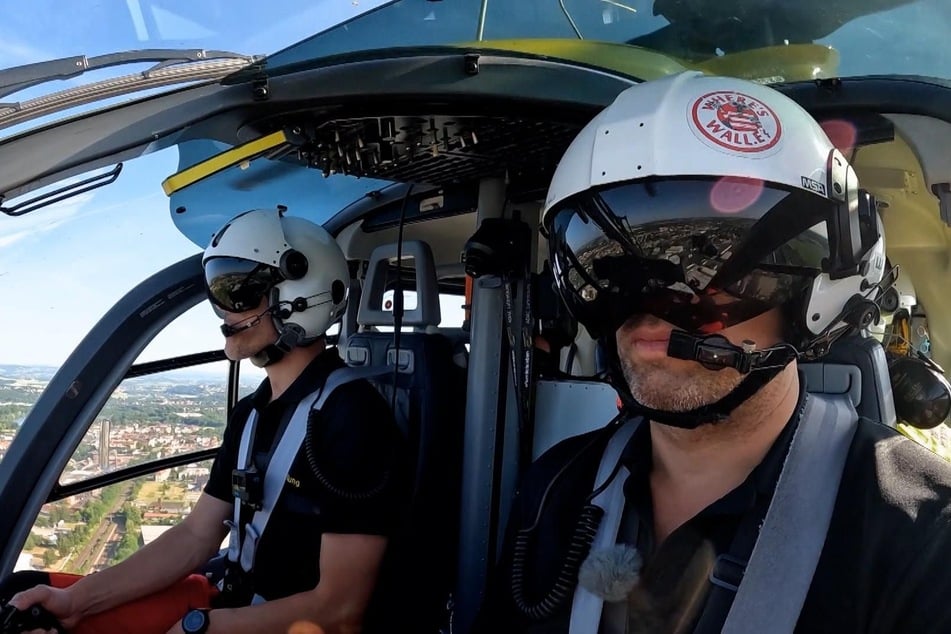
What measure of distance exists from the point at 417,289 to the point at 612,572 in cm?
146

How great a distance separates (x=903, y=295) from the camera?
3082 millimetres

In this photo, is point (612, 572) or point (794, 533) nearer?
point (794, 533)

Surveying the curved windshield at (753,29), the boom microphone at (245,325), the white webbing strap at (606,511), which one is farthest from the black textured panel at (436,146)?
the white webbing strap at (606,511)

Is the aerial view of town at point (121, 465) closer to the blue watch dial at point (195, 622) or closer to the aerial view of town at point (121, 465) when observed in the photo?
the aerial view of town at point (121, 465)

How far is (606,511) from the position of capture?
1098 millimetres

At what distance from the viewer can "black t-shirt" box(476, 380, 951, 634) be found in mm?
808

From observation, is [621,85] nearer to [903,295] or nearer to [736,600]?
[736,600]

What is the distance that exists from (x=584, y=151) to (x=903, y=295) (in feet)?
8.32

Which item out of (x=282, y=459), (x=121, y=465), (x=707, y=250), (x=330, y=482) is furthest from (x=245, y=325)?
(x=707, y=250)

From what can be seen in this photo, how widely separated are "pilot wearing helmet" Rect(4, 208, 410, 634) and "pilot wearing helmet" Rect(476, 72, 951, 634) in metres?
0.69

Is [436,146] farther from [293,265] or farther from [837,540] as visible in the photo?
[837,540]

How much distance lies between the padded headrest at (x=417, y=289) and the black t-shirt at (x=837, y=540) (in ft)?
3.87

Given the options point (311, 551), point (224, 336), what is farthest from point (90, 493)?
point (311, 551)

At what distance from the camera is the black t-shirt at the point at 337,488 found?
179 cm
